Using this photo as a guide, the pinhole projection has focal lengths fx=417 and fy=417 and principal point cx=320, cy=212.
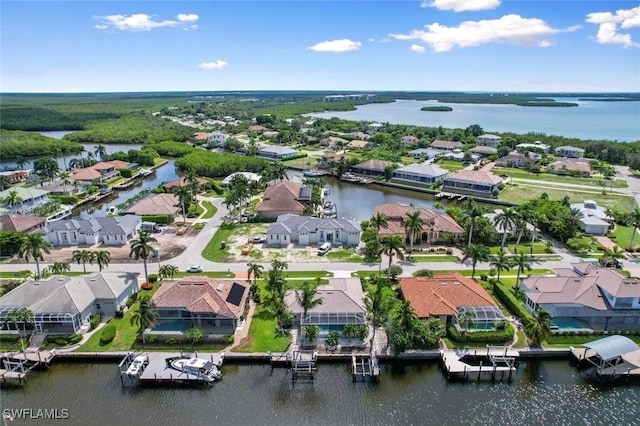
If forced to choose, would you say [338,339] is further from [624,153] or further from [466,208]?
[624,153]

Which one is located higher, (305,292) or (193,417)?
(305,292)

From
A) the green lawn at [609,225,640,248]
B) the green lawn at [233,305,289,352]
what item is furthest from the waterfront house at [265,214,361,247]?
the green lawn at [609,225,640,248]

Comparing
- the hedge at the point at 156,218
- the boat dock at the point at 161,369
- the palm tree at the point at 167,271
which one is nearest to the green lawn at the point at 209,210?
the hedge at the point at 156,218

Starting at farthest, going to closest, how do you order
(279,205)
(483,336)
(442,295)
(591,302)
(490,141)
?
(490,141), (279,205), (442,295), (591,302), (483,336)

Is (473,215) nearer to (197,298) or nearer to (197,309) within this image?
(197,298)

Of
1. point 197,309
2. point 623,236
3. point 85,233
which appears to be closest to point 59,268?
point 85,233

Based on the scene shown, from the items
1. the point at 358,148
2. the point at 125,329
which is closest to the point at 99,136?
the point at 358,148
